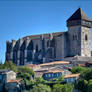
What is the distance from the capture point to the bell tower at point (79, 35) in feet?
325

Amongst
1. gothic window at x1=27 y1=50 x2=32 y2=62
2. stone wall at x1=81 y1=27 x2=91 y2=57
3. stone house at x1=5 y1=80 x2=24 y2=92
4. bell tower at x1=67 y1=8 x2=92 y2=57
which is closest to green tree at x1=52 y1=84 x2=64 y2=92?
stone house at x1=5 y1=80 x2=24 y2=92

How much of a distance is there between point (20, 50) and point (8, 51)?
5879 mm

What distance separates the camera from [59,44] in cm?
10244

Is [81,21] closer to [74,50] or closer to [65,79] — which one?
[74,50]

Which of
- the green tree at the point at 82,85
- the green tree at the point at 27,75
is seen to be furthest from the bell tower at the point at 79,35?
the green tree at the point at 82,85

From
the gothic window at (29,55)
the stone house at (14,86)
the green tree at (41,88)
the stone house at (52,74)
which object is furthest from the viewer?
the gothic window at (29,55)

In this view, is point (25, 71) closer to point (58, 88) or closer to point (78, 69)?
point (78, 69)

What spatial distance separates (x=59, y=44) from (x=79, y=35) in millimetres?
5222

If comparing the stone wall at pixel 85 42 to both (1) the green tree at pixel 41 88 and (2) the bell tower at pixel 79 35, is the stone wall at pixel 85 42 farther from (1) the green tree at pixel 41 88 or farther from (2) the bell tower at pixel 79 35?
(1) the green tree at pixel 41 88

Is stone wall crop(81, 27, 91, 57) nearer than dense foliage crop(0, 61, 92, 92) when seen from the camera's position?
No

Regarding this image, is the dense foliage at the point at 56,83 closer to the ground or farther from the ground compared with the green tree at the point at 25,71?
closer to the ground

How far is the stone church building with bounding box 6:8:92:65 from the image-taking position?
99.8 metres

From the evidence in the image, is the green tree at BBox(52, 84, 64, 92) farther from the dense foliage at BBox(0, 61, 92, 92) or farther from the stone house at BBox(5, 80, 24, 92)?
the stone house at BBox(5, 80, 24, 92)

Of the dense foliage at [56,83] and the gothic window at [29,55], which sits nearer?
the dense foliage at [56,83]
